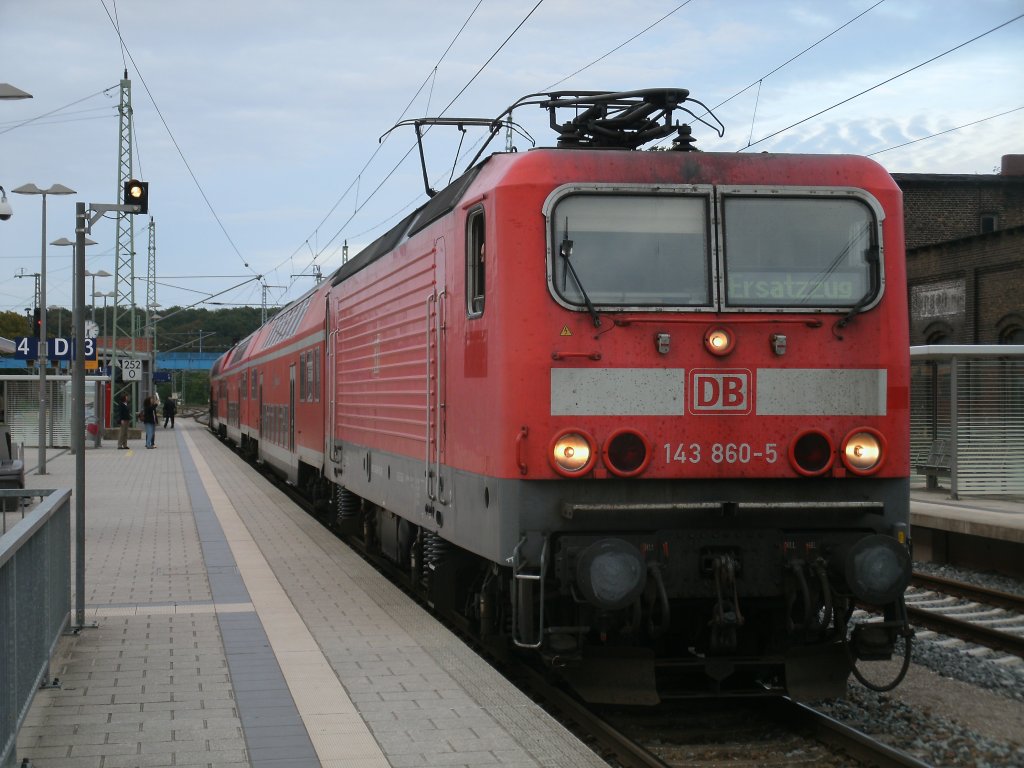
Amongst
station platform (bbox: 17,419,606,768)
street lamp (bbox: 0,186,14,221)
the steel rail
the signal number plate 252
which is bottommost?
the steel rail

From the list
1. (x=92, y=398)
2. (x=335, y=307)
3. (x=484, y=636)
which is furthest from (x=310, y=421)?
(x=92, y=398)

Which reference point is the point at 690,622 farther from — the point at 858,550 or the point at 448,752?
the point at 448,752

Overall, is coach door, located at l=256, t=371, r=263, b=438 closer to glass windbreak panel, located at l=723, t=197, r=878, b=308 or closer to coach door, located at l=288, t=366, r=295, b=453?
coach door, located at l=288, t=366, r=295, b=453

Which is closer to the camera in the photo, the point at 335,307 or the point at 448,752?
the point at 448,752

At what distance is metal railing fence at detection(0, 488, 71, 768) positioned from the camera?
4824 millimetres

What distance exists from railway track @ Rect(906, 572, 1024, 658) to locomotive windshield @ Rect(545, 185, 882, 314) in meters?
3.73

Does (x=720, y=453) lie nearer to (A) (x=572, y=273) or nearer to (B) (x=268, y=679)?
(A) (x=572, y=273)

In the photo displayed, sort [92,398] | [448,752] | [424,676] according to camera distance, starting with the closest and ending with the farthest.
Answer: [448,752], [424,676], [92,398]

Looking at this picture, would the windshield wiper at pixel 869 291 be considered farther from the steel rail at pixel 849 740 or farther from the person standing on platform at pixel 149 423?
the person standing on platform at pixel 149 423

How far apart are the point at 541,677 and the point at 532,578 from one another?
1.34m

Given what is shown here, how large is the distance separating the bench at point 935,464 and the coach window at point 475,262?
1246cm

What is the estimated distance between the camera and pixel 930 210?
3844cm

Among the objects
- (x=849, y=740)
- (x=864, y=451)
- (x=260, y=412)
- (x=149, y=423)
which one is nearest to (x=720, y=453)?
(x=864, y=451)

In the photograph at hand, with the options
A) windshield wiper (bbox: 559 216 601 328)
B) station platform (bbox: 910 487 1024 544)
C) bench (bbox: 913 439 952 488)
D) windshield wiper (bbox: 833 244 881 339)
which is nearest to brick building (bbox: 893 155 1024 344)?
bench (bbox: 913 439 952 488)
